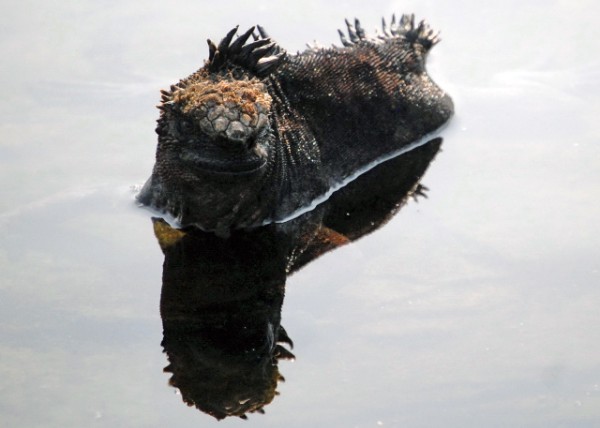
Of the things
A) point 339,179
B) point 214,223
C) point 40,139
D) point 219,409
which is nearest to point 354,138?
point 339,179

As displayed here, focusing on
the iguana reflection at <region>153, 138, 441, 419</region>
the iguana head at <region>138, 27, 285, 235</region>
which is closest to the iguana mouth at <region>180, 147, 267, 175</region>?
the iguana head at <region>138, 27, 285, 235</region>

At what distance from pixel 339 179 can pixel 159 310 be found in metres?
2.24

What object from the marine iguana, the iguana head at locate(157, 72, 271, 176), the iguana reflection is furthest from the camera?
the marine iguana

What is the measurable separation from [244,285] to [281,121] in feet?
4.57

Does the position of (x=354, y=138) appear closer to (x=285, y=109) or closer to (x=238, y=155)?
(x=285, y=109)

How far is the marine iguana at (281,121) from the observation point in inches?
328

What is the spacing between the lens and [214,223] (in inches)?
348

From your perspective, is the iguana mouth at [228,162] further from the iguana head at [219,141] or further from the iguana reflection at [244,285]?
the iguana reflection at [244,285]

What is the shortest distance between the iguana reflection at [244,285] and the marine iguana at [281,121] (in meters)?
0.14

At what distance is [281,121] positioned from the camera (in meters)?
9.21

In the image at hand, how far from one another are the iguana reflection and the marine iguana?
14 centimetres

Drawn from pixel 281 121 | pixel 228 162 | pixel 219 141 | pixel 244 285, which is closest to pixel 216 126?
pixel 219 141

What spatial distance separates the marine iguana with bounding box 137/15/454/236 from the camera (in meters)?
8.34

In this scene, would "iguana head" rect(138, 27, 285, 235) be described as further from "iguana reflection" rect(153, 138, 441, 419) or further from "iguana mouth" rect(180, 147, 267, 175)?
"iguana reflection" rect(153, 138, 441, 419)
